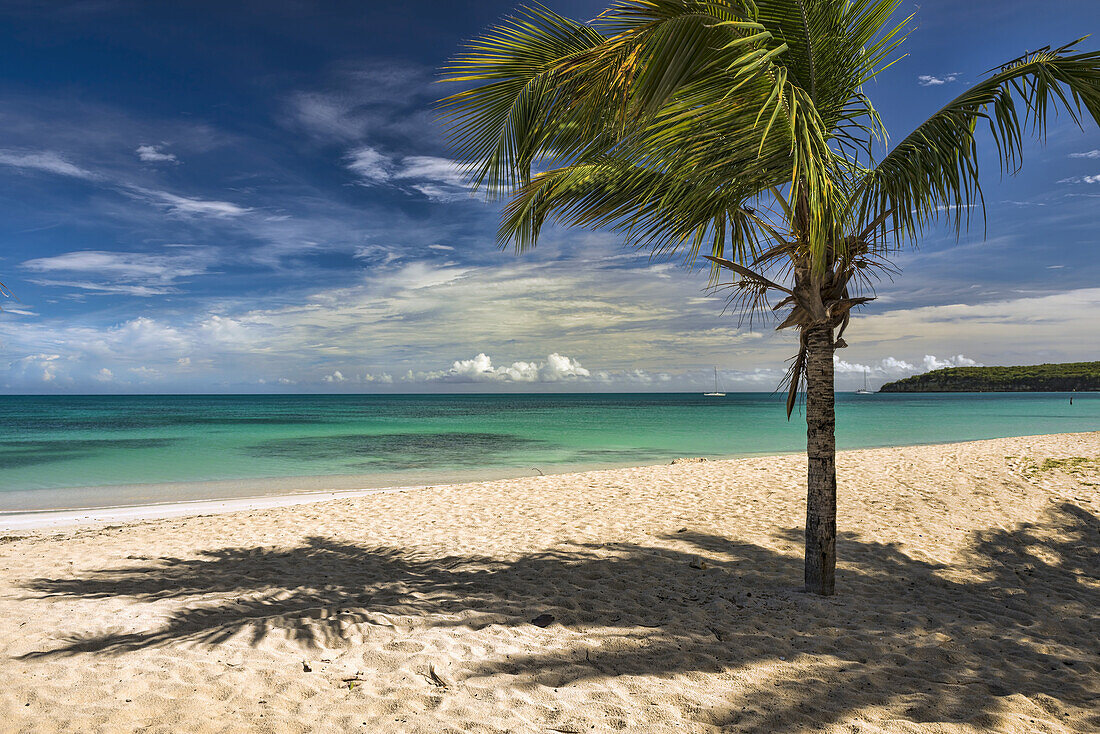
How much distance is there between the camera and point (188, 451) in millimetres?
22812

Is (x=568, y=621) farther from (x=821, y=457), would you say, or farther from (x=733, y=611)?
(x=821, y=457)

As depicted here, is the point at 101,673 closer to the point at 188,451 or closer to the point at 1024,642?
the point at 1024,642

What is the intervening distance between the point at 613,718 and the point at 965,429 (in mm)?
37372

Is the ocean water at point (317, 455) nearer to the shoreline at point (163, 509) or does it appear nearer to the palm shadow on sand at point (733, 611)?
the shoreline at point (163, 509)

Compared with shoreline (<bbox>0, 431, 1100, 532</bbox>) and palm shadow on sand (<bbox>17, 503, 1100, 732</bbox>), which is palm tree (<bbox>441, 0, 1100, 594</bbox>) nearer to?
palm shadow on sand (<bbox>17, 503, 1100, 732</bbox>)

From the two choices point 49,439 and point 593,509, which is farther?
point 49,439

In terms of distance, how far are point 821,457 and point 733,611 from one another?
1.45 meters

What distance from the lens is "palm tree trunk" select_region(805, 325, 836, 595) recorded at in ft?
14.9

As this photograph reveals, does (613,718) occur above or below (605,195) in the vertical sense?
below

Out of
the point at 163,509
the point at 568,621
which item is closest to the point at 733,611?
the point at 568,621

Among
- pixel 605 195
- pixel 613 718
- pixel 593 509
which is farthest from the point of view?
pixel 593 509

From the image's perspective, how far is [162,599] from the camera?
4824 mm

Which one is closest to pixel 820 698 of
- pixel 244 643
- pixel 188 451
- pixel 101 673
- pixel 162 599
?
pixel 244 643

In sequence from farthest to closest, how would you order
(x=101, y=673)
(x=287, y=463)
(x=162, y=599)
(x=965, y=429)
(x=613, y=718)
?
1. (x=965, y=429)
2. (x=287, y=463)
3. (x=162, y=599)
4. (x=101, y=673)
5. (x=613, y=718)
